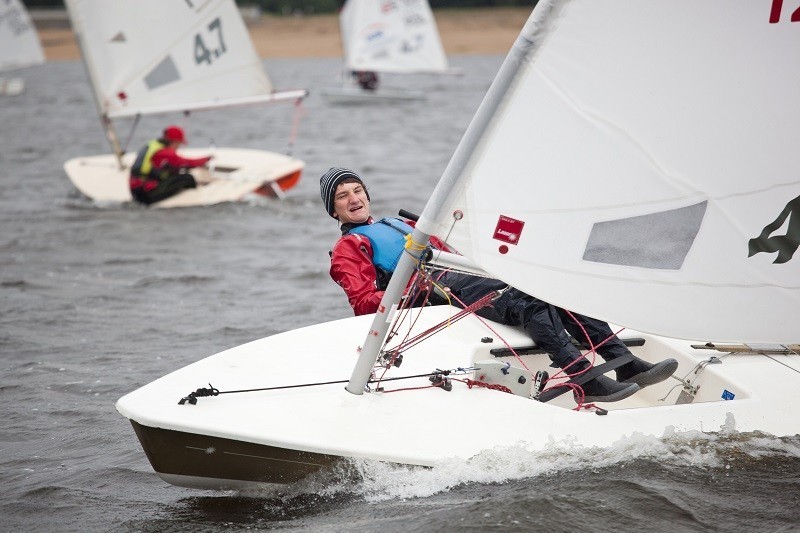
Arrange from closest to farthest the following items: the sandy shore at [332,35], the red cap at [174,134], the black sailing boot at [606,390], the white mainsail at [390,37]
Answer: the black sailing boot at [606,390] → the red cap at [174,134] → the white mainsail at [390,37] → the sandy shore at [332,35]

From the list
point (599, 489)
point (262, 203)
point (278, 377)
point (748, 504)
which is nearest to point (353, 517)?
point (278, 377)

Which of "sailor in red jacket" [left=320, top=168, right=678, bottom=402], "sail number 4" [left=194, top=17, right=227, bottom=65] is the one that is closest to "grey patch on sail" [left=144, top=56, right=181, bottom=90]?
"sail number 4" [left=194, top=17, right=227, bottom=65]

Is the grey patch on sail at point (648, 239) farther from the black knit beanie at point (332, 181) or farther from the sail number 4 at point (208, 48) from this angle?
the sail number 4 at point (208, 48)

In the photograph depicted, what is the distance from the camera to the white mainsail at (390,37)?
71.7 feet

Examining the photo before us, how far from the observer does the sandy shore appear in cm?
4091

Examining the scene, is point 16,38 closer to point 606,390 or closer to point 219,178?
point 219,178

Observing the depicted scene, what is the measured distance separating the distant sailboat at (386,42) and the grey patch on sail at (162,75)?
37.6 ft

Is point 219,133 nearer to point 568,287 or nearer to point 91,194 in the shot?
point 91,194

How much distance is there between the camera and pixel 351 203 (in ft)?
13.3

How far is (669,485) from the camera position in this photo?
131 inches

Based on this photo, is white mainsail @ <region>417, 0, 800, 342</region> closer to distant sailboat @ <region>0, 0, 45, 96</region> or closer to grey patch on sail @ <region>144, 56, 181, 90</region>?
grey patch on sail @ <region>144, 56, 181, 90</region>

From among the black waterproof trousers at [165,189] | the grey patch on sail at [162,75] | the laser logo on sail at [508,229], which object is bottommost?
the black waterproof trousers at [165,189]

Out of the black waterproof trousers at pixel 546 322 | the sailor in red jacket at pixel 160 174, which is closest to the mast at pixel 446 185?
the black waterproof trousers at pixel 546 322

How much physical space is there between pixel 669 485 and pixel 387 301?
1074mm
